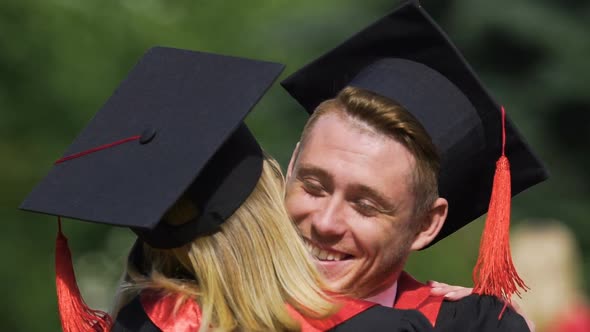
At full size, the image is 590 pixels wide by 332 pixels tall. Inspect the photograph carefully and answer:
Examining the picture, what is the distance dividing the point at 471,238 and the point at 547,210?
5072mm

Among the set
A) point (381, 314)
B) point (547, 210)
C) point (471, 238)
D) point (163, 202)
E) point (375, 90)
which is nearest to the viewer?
point (163, 202)

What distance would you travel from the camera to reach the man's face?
393cm

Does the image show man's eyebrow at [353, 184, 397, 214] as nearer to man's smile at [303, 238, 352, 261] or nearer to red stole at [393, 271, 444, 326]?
man's smile at [303, 238, 352, 261]

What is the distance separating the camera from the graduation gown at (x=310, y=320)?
11.7 ft

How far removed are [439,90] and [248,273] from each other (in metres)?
0.96

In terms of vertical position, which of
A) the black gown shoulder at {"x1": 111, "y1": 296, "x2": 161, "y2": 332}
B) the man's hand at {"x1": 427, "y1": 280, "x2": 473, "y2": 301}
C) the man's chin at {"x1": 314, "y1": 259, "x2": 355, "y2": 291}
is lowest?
the black gown shoulder at {"x1": 111, "y1": 296, "x2": 161, "y2": 332}

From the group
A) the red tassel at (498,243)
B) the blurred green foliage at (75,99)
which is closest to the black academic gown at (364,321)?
the red tassel at (498,243)

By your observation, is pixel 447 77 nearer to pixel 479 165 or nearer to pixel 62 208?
pixel 479 165

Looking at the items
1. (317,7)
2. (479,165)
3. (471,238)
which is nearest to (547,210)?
(317,7)

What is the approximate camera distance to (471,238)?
31.9 feet

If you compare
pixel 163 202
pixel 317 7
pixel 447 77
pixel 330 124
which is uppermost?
pixel 447 77

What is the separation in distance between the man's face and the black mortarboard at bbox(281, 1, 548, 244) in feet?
0.54

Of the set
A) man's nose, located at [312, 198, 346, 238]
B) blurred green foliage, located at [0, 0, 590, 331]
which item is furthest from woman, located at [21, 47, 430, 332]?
blurred green foliage, located at [0, 0, 590, 331]

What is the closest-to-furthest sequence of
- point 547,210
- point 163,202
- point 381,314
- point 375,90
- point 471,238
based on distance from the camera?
1. point 163,202
2. point 381,314
3. point 375,90
4. point 471,238
5. point 547,210
